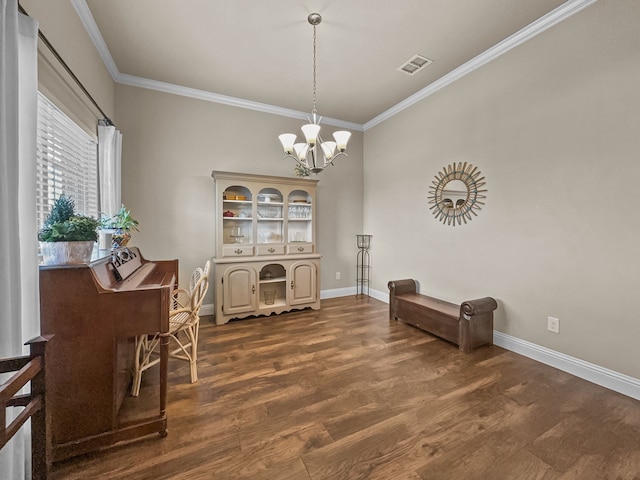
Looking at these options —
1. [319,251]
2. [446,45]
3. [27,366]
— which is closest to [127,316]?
[27,366]

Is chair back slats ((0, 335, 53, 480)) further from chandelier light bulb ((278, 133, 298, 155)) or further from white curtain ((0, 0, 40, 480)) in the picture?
chandelier light bulb ((278, 133, 298, 155))

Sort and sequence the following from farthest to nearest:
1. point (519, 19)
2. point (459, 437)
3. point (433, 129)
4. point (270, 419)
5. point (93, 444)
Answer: point (433, 129), point (519, 19), point (270, 419), point (459, 437), point (93, 444)

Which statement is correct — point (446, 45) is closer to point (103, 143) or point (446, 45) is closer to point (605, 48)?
point (605, 48)

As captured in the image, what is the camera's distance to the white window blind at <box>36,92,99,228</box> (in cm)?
180

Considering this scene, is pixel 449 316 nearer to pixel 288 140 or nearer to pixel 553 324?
pixel 553 324

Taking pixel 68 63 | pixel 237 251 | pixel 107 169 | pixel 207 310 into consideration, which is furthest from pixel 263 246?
pixel 68 63

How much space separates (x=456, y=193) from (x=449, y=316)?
1.43 m

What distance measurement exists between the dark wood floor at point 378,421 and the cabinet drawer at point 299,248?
60.2 inches

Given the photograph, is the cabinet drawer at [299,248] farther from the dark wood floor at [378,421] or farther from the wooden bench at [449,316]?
the dark wood floor at [378,421]

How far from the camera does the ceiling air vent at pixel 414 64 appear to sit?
2.97m

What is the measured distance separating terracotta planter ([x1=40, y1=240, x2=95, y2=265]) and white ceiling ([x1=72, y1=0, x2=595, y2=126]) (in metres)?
2.09

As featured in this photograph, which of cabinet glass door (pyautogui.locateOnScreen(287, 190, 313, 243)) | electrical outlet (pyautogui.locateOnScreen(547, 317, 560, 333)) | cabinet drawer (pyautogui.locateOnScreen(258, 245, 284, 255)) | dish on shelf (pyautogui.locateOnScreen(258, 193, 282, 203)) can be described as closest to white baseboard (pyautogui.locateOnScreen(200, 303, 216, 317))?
cabinet drawer (pyautogui.locateOnScreen(258, 245, 284, 255))

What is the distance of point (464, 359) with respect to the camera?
255cm

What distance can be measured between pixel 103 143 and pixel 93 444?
258 centimetres
